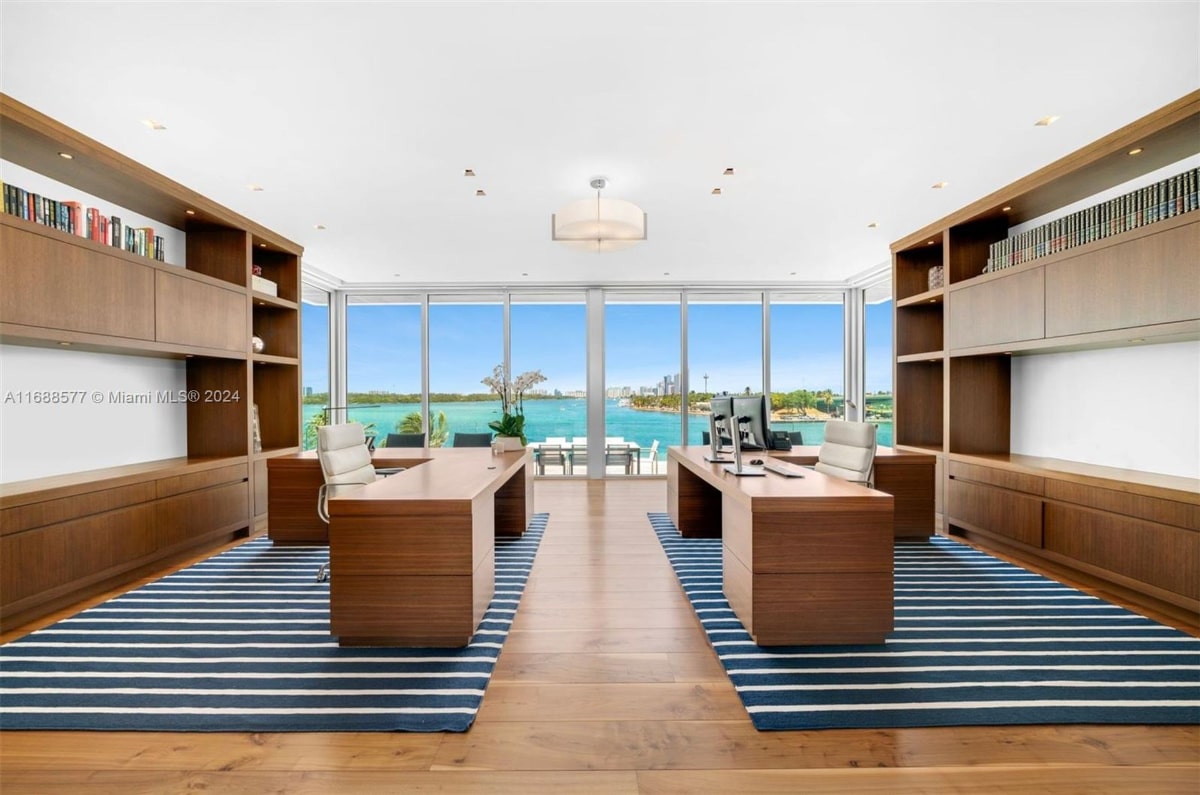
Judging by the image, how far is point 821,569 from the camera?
2434mm

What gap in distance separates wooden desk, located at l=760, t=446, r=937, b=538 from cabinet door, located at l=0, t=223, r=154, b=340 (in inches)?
192

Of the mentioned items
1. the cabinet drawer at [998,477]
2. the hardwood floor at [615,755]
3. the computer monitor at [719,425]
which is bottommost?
the hardwood floor at [615,755]

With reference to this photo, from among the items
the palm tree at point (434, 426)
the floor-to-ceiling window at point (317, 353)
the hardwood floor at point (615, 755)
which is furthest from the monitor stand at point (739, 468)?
the floor-to-ceiling window at point (317, 353)

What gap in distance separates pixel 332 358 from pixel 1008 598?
26.4 ft

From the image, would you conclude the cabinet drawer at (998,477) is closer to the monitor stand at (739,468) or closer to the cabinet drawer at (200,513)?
the monitor stand at (739,468)

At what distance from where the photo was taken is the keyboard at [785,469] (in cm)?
308

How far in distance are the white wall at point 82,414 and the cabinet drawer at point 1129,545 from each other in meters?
6.54

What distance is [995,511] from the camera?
4.03 metres

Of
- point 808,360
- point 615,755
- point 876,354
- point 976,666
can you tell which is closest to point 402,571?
point 615,755

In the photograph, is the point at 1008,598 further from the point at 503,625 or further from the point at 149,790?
the point at 149,790

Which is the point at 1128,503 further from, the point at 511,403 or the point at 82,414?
the point at 82,414

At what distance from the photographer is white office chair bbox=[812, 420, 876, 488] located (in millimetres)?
3459

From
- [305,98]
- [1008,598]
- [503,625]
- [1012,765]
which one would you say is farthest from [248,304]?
[1008,598]

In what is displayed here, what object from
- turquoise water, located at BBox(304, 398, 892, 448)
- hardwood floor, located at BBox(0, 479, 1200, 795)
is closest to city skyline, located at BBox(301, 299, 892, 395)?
turquoise water, located at BBox(304, 398, 892, 448)
